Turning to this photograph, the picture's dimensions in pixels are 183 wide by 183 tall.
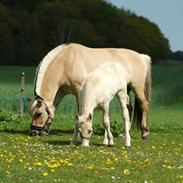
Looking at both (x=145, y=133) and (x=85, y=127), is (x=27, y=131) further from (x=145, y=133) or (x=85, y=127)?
(x=85, y=127)

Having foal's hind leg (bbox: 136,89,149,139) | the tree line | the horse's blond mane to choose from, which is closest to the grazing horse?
the horse's blond mane

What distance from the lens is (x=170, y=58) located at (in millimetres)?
102562

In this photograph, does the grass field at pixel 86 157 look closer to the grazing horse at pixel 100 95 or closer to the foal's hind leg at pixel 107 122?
the foal's hind leg at pixel 107 122

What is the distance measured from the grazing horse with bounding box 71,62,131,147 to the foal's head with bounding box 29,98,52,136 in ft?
6.50

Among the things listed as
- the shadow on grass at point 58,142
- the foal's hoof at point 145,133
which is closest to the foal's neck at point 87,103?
the shadow on grass at point 58,142

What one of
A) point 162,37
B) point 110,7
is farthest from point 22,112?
point 162,37

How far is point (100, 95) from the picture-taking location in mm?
13789

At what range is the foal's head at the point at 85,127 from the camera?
43.5 ft

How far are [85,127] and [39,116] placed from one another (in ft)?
9.36

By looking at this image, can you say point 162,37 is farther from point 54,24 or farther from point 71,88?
point 71,88

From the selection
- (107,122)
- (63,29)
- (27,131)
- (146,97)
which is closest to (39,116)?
(27,131)

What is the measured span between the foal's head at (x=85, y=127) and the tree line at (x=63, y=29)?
209ft

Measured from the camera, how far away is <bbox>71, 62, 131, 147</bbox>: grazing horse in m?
13.3

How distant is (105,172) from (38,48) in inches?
2727
